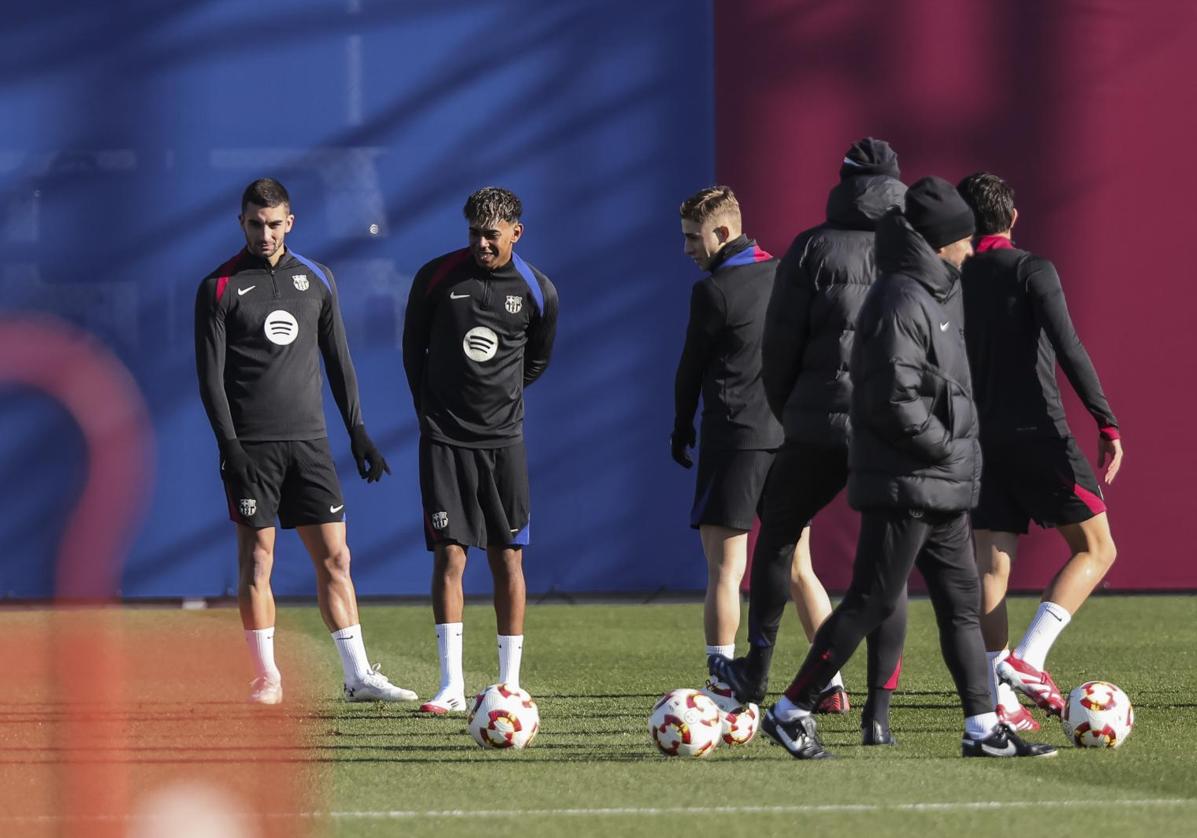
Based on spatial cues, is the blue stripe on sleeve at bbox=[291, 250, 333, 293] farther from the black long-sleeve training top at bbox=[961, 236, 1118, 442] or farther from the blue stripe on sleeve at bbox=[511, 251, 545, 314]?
the black long-sleeve training top at bbox=[961, 236, 1118, 442]

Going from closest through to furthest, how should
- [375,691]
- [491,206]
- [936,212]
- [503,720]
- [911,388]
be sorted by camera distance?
[911,388], [936,212], [503,720], [491,206], [375,691]

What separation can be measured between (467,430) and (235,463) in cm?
97

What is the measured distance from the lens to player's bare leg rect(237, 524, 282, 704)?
7.93 metres

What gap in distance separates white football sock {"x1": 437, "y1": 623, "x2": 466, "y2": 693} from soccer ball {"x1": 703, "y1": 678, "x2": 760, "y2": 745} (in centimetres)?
122

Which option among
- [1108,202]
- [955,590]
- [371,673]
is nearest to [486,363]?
[371,673]

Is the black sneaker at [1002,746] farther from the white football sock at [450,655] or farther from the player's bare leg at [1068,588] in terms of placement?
the white football sock at [450,655]

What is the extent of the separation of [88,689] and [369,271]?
847cm

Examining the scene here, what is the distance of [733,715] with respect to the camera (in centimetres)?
656

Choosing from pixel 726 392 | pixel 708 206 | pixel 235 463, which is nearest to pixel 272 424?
pixel 235 463

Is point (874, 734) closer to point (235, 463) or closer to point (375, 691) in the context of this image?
point (375, 691)

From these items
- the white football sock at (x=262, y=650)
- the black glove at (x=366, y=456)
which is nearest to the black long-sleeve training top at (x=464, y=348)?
the black glove at (x=366, y=456)

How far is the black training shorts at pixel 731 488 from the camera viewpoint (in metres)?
7.14

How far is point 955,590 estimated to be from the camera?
6.12 metres

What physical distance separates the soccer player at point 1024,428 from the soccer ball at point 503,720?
1.65m
